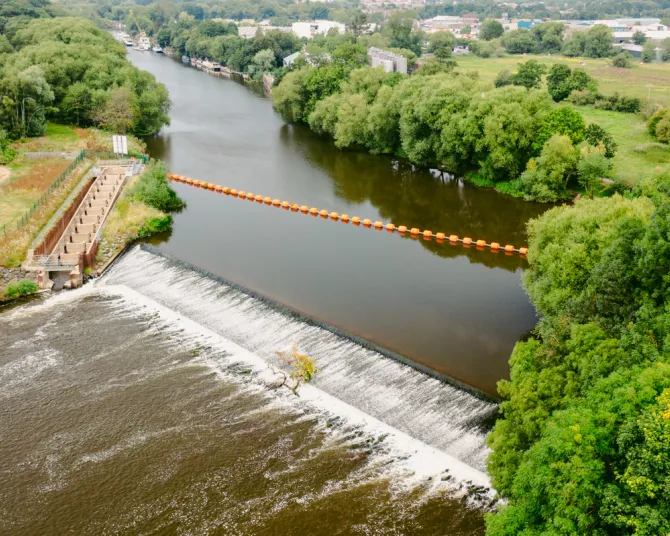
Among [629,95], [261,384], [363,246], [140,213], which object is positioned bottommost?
[261,384]

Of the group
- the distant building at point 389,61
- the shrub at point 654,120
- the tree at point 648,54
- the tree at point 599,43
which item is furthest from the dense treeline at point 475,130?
the tree at point 648,54

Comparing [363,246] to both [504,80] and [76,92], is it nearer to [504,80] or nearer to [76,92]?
[76,92]

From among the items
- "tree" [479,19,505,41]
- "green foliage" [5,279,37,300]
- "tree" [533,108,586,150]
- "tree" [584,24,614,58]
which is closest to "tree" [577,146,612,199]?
"tree" [533,108,586,150]

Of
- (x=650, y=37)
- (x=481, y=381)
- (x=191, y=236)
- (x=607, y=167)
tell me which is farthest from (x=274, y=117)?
(x=650, y=37)

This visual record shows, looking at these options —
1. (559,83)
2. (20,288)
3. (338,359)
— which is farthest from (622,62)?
(20,288)

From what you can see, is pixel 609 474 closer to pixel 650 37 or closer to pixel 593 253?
pixel 593 253

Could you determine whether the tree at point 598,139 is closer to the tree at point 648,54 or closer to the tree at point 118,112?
the tree at point 118,112
